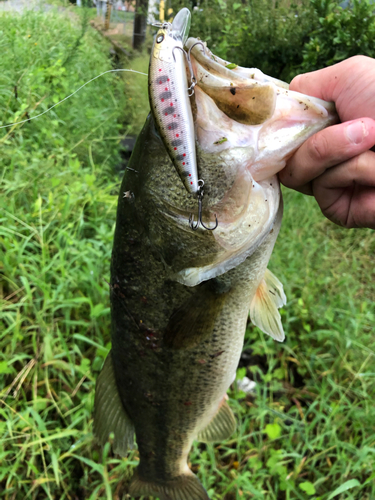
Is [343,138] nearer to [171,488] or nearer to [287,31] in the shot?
[171,488]

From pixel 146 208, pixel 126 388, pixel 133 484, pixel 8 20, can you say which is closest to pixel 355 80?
pixel 146 208

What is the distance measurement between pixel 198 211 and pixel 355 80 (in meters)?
0.59

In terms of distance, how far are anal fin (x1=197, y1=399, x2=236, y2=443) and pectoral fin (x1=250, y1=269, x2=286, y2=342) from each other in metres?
0.57

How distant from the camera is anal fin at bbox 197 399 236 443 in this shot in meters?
1.65

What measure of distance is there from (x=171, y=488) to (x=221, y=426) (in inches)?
15.5

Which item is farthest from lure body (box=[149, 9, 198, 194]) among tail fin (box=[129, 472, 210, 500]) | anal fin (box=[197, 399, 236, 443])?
tail fin (box=[129, 472, 210, 500])

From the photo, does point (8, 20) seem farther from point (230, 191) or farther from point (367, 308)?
point (367, 308)

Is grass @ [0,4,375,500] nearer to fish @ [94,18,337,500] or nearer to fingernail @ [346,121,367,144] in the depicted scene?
fish @ [94,18,337,500]

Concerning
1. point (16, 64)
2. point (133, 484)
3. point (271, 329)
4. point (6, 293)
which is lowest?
point (133, 484)

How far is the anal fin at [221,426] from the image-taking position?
165 centimetres

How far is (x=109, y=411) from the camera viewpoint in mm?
1510

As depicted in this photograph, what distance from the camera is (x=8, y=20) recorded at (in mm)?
4172

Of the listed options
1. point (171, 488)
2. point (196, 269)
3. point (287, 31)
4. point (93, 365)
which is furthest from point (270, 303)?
point (287, 31)

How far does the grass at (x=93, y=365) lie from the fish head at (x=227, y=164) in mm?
1216
